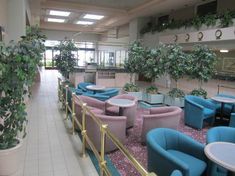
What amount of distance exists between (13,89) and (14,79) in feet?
0.47

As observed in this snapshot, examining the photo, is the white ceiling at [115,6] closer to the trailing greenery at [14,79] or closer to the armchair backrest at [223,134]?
the trailing greenery at [14,79]

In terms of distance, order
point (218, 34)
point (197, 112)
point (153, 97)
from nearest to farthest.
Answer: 1. point (197, 112)
2. point (153, 97)
3. point (218, 34)

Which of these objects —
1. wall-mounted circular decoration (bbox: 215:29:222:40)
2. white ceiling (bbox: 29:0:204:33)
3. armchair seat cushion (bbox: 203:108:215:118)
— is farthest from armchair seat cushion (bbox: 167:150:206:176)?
white ceiling (bbox: 29:0:204:33)

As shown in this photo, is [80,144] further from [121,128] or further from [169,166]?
[169,166]

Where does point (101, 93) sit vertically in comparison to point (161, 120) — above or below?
above

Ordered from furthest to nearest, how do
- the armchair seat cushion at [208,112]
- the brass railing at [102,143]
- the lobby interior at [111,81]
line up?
the armchair seat cushion at [208,112] < the lobby interior at [111,81] < the brass railing at [102,143]

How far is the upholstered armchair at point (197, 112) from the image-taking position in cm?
522

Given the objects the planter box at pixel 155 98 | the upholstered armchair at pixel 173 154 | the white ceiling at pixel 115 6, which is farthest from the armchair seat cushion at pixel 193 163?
the white ceiling at pixel 115 6

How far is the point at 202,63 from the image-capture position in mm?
7055

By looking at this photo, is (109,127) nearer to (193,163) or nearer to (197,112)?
(193,163)

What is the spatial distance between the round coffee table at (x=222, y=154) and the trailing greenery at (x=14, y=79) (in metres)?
2.39

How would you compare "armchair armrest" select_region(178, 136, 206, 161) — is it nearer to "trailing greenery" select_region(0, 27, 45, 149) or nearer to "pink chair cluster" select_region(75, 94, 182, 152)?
"pink chair cluster" select_region(75, 94, 182, 152)

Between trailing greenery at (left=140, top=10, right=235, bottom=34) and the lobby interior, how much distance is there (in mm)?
59

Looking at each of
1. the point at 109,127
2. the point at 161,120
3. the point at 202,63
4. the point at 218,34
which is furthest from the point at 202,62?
the point at 109,127
